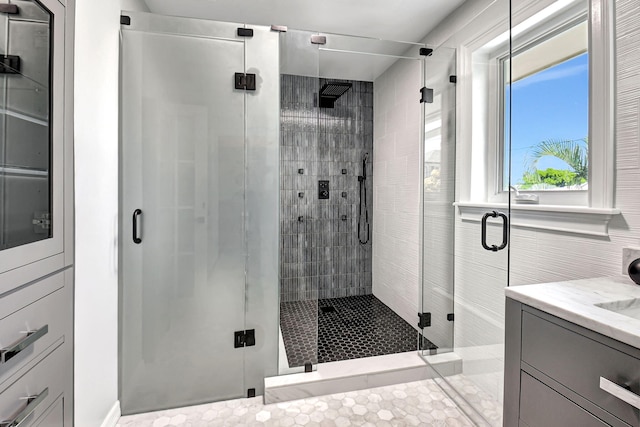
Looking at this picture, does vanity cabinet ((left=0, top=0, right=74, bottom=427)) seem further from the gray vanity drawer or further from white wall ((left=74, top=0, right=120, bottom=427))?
white wall ((left=74, top=0, right=120, bottom=427))

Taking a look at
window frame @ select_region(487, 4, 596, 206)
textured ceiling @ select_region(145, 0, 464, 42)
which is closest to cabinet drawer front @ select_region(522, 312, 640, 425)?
window frame @ select_region(487, 4, 596, 206)

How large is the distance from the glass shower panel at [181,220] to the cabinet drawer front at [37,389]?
0.71 meters

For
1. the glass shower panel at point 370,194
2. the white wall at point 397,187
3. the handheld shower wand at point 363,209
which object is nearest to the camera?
the glass shower panel at point 370,194

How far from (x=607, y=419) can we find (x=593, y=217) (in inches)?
34.1

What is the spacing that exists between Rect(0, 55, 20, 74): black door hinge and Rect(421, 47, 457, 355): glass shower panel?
2.08 m

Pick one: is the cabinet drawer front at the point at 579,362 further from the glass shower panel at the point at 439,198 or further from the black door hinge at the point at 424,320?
the black door hinge at the point at 424,320

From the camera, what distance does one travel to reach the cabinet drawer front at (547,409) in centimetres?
87

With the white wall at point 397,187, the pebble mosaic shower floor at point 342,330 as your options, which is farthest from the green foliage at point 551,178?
the pebble mosaic shower floor at point 342,330

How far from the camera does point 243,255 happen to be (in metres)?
1.91

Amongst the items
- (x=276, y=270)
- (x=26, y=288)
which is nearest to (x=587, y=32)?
(x=276, y=270)

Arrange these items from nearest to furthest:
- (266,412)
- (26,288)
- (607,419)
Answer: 1. (607,419)
2. (26,288)
3. (266,412)

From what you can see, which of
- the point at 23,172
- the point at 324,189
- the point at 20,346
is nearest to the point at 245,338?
the point at 20,346

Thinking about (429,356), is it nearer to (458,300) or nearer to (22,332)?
(458,300)

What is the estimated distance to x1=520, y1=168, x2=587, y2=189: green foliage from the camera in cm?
149
